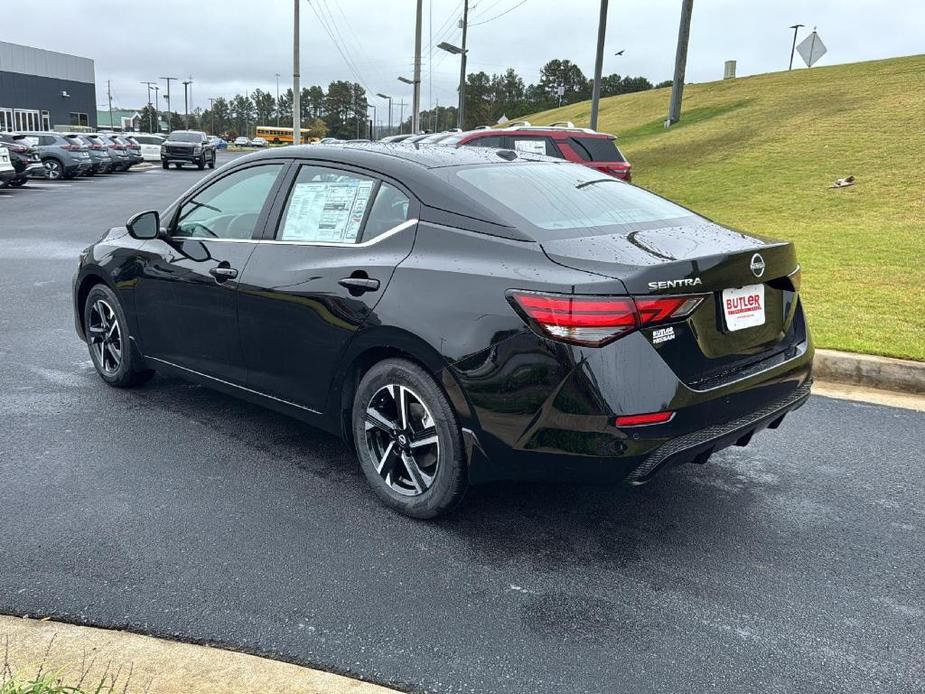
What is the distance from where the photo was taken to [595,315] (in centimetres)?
303

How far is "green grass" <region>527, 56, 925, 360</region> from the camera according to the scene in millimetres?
7785

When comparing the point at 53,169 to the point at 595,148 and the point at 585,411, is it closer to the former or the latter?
the point at 595,148

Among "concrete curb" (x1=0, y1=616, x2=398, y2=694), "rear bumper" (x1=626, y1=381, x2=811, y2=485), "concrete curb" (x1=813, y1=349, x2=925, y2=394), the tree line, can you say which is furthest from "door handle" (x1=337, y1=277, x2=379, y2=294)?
the tree line

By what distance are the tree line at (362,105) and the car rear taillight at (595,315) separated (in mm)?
120622

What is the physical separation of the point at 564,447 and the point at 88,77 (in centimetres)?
8163

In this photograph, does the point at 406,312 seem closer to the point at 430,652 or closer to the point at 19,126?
the point at 430,652

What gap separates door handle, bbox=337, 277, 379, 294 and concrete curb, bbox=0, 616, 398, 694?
1.58 metres

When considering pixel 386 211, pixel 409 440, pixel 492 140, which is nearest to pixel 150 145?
pixel 492 140

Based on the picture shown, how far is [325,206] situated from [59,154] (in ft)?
97.8

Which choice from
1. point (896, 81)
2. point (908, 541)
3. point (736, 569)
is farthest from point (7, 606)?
point (896, 81)

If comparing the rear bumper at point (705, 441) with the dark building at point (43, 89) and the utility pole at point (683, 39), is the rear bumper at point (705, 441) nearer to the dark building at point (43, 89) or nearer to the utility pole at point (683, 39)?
the utility pole at point (683, 39)

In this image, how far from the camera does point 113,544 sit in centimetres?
345

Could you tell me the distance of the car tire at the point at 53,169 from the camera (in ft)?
98.1

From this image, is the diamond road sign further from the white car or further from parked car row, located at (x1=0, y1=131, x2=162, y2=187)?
the white car
